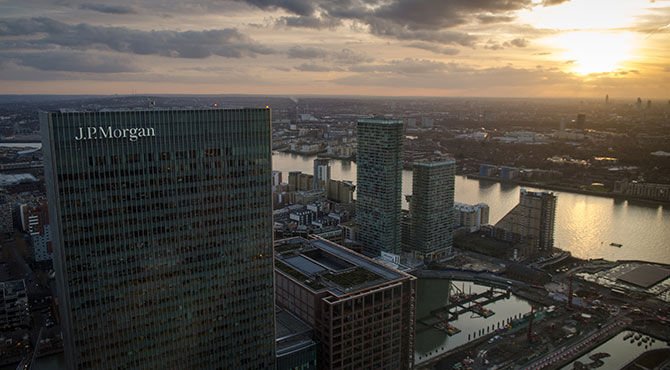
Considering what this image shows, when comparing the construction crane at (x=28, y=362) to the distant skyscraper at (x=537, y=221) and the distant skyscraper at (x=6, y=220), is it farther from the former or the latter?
the distant skyscraper at (x=537, y=221)

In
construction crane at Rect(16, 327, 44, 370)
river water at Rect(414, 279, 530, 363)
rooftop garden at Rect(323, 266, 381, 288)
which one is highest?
rooftop garden at Rect(323, 266, 381, 288)

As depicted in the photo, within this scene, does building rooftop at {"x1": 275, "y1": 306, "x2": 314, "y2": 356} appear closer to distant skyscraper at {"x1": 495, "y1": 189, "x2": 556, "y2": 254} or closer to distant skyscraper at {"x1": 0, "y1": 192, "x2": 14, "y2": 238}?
distant skyscraper at {"x1": 495, "y1": 189, "x2": 556, "y2": 254}

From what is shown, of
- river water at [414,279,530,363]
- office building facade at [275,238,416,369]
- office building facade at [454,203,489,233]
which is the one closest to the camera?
office building facade at [275,238,416,369]

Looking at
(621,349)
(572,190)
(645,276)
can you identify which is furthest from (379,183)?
(572,190)

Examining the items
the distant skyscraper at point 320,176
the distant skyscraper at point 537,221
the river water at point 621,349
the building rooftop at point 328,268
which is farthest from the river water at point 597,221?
the building rooftop at point 328,268

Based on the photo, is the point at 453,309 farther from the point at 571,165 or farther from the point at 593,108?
the point at 593,108

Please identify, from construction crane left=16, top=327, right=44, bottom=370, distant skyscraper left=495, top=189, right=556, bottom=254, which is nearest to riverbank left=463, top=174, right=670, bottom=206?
distant skyscraper left=495, top=189, right=556, bottom=254

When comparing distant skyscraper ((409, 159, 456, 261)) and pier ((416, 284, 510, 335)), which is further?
distant skyscraper ((409, 159, 456, 261))

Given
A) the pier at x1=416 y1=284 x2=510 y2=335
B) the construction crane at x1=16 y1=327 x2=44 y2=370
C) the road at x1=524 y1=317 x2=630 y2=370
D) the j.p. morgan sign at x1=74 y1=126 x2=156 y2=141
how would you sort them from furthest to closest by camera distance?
1. the pier at x1=416 y1=284 x2=510 y2=335
2. the road at x1=524 y1=317 x2=630 y2=370
3. the construction crane at x1=16 y1=327 x2=44 y2=370
4. the j.p. morgan sign at x1=74 y1=126 x2=156 y2=141
